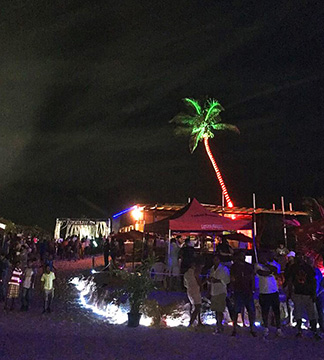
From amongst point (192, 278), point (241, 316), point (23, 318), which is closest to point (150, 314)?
point (192, 278)

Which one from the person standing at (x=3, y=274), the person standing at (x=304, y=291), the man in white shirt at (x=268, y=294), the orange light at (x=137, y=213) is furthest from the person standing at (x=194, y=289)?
the orange light at (x=137, y=213)

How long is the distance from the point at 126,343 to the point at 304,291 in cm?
385

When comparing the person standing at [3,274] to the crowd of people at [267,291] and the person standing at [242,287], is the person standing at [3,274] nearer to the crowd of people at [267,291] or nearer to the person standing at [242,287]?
the crowd of people at [267,291]

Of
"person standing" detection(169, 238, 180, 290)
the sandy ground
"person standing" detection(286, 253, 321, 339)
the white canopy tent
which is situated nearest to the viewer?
the sandy ground

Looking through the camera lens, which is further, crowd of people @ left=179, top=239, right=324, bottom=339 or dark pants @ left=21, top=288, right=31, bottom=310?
dark pants @ left=21, top=288, right=31, bottom=310

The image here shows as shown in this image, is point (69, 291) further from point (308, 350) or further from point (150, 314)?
point (308, 350)


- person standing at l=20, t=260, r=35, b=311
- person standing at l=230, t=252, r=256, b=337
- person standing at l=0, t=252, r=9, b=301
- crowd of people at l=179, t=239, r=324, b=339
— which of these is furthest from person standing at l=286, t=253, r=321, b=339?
person standing at l=0, t=252, r=9, b=301

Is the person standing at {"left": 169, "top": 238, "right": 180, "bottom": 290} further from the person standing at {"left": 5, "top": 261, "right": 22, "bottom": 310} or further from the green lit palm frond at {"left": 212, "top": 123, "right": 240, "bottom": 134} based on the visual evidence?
the green lit palm frond at {"left": 212, "top": 123, "right": 240, "bottom": 134}

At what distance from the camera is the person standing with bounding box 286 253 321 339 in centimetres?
735

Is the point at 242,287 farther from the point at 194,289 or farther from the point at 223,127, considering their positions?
the point at 223,127

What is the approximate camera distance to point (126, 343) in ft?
22.6

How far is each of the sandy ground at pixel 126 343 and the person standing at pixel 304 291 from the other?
0.43 meters

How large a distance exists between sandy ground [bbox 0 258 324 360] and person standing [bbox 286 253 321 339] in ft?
1.40

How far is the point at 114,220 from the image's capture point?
33.8m
